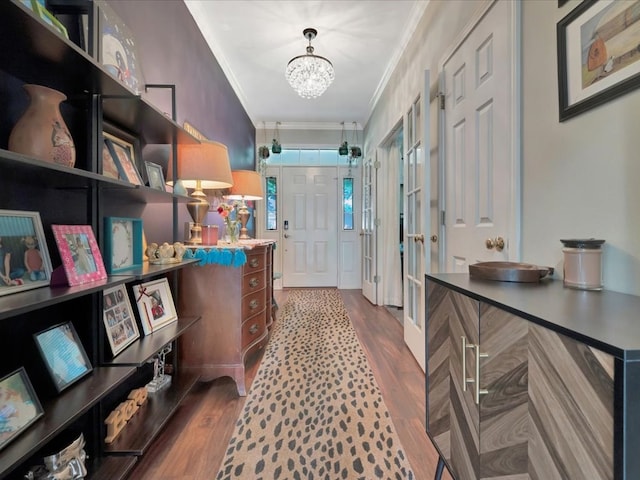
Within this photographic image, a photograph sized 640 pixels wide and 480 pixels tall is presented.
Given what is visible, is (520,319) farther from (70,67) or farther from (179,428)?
(179,428)

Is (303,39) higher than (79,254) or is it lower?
higher

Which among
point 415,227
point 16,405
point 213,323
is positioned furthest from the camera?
point 415,227

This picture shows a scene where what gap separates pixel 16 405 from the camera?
2.57 feet

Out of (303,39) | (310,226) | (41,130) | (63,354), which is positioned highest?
(303,39)

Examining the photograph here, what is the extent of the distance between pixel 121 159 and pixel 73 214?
0.35 m

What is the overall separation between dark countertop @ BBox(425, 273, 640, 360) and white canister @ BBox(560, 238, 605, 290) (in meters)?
0.03

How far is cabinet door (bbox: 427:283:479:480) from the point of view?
0.81 m

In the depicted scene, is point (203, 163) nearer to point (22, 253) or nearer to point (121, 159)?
point (121, 159)

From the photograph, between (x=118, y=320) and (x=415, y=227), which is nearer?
(x=118, y=320)

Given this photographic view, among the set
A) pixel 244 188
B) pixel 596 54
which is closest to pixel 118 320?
pixel 244 188

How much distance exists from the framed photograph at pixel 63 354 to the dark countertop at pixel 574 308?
4.10 ft

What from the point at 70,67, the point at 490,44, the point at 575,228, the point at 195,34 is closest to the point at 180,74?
the point at 195,34

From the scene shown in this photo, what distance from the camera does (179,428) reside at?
1.48m

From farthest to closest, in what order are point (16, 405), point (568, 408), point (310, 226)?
point (310, 226) < point (16, 405) < point (568, 408)
